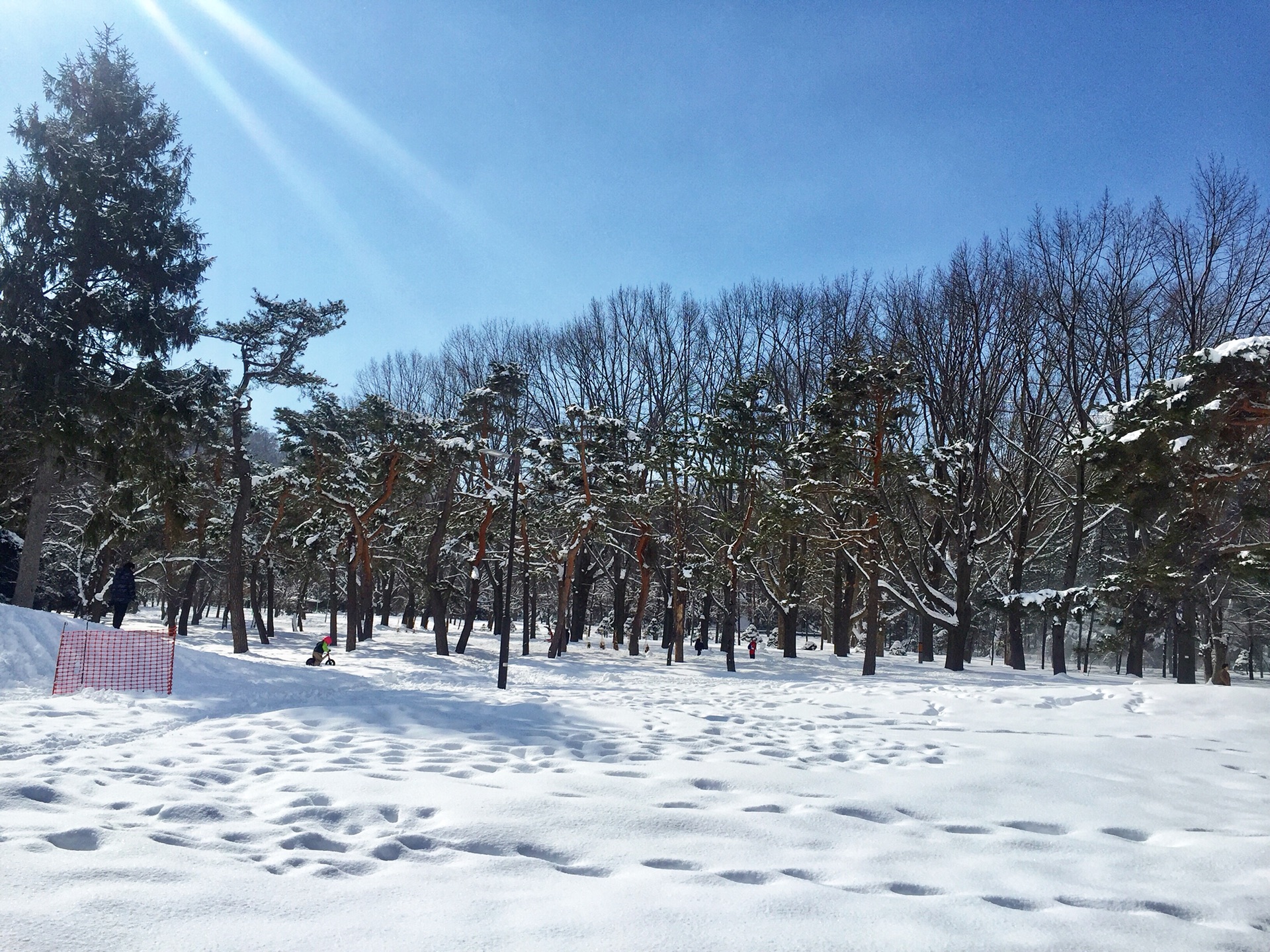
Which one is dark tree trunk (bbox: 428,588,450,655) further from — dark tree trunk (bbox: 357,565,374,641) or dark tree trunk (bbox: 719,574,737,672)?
dark tree trunk (bbox: 719,574,737,672)

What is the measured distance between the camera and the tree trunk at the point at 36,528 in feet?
55.6

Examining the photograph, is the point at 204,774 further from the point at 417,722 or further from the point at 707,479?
the point at 707,479

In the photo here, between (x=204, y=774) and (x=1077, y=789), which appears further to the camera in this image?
(x=1077, y=789)

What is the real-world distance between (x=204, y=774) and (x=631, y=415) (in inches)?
1284

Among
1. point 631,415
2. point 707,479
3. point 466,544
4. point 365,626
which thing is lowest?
point 365,626

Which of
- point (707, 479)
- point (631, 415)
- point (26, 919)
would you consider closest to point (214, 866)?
point (26, 919)

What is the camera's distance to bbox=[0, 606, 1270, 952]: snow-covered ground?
3211mm

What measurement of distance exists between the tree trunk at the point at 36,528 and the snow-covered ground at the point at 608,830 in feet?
29.0

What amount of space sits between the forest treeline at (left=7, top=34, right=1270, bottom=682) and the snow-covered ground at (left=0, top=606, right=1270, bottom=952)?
273 inches

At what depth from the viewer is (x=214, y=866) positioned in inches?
145

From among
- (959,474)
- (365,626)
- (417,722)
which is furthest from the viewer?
(365,626)

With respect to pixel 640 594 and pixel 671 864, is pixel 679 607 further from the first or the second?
pixel 671 864

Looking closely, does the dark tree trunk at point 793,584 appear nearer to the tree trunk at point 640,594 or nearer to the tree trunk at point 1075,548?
the tree trunk at point 640,594

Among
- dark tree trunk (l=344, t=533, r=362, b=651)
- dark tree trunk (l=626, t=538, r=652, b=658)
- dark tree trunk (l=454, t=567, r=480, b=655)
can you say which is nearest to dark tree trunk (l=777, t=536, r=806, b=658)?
dark tree trunk (l=626, t=538, r=652, b=658)
